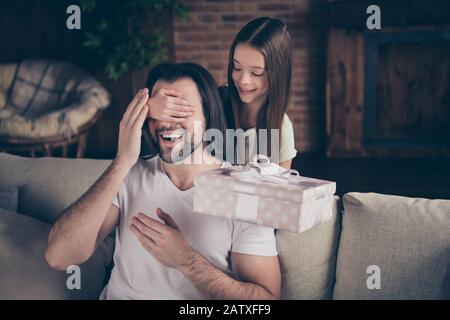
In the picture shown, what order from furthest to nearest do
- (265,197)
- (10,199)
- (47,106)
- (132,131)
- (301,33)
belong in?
(301,33), (47,106), (10,199), (132,131), (265,197)

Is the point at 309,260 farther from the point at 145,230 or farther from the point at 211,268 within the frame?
the point at 145,230

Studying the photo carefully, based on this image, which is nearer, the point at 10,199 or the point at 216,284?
the point at 216,284

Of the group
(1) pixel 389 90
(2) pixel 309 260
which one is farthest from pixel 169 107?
(1) pixel 389 90

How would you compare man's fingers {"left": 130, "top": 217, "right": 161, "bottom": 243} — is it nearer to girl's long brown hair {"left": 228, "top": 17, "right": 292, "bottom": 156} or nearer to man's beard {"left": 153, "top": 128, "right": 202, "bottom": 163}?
man's beard {"left": 153, "top": 128, "right": 202, "bottom": 163}

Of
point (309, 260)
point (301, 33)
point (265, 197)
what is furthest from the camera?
point (301, 33)

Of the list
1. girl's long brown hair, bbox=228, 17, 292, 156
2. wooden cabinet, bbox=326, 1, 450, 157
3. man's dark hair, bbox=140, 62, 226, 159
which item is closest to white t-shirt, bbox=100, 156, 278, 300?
man's dark hair, bbox=140, 62, 226, 159

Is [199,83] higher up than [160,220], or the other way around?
[199,83]

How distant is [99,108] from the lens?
279 centimetres

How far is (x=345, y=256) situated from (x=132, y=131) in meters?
0.54

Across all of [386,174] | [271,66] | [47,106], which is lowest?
[386,174]

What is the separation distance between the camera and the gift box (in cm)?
97

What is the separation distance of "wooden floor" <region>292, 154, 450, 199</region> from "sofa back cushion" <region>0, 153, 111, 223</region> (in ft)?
3.65

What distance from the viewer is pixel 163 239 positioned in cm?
114

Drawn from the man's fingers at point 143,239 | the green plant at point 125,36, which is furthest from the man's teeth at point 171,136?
the green plant at point 125,36
